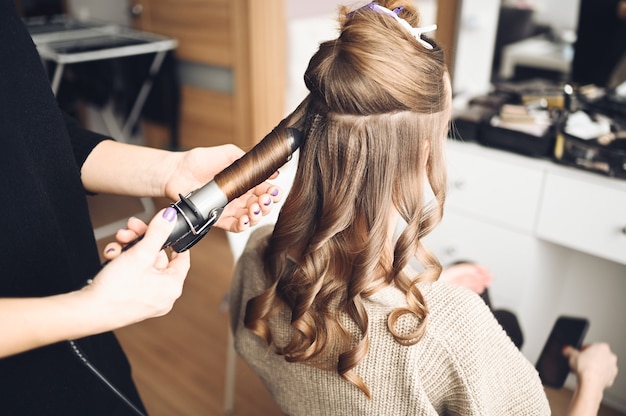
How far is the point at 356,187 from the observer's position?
2.30ft

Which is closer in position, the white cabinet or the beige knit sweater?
the beige knit sweater

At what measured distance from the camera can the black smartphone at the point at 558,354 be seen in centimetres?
117

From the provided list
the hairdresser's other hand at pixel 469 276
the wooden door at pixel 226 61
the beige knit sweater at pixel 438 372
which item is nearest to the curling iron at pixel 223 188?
the beige knit sweater at pixel 438 372

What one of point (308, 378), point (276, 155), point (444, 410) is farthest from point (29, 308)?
point (444, 410)

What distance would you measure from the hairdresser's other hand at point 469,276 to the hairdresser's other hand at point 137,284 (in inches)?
31.6

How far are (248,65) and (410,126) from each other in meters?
1.94

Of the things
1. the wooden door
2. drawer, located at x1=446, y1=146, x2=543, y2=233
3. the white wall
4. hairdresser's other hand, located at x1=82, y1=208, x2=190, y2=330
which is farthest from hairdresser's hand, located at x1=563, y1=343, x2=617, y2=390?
the wooden door

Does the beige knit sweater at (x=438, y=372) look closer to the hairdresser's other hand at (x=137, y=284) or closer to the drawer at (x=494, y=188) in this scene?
the hairdresser's other hand at (x=137, y=284)

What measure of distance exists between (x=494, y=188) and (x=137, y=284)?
114 cm

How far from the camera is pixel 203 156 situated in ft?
2.59

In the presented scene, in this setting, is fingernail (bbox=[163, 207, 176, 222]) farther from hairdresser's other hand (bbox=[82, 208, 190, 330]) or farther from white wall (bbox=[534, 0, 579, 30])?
white wall (bbox=[534, 0, 579, 30])

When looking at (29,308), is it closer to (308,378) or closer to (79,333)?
(79,333)

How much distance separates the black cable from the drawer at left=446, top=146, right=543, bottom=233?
1038 millimetres

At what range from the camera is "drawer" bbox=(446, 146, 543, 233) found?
4.40ft
